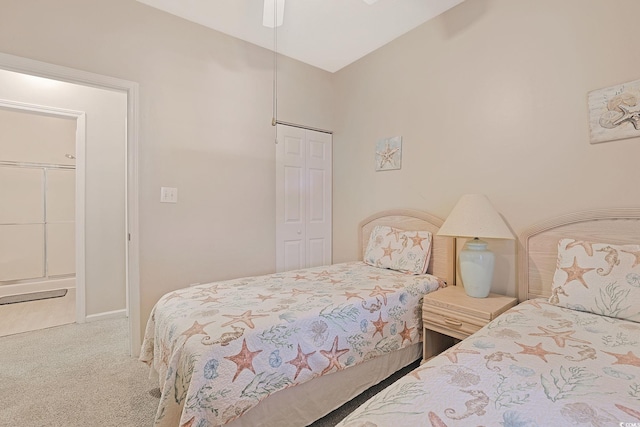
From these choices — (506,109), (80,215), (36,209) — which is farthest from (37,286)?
(506,109)

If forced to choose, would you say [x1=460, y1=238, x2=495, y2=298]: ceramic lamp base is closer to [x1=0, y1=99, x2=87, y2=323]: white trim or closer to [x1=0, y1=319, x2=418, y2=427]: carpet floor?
[x1=0, y1=319, x2=418, y2=427]: carpet floor

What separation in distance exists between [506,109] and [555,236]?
3.04 feet

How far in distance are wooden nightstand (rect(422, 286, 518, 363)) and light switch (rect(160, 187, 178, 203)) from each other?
83.1 inches

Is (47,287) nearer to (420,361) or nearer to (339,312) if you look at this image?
(339,312)

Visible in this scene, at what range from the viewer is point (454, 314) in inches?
70.2

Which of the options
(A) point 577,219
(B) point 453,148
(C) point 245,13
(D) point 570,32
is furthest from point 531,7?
(C) point 245,13

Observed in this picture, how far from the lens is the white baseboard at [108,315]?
299 cm

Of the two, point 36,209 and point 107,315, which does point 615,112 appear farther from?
point 36,209

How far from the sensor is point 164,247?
240 cm

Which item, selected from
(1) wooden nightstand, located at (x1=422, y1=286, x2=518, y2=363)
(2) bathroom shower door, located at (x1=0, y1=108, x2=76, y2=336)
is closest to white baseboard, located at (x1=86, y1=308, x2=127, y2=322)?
(2) bathroom shower door, located at (x1=0, y1=108, x2=76, y2=336)

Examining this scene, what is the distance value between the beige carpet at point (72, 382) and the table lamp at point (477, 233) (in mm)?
2081

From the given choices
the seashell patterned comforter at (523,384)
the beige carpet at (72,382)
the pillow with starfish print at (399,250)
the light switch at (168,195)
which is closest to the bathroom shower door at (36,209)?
the beige carpet at (72,382)

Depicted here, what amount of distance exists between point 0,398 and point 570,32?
409cm

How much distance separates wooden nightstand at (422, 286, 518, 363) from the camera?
1707mm
